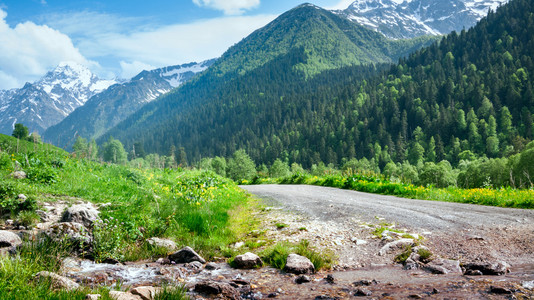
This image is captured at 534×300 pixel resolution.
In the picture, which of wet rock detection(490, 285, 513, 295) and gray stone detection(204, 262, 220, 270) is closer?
wet rock detection(490, 285, 513, 295)

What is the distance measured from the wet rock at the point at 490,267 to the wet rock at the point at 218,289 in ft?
14.2

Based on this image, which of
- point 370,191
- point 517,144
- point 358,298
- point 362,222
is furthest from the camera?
point 517,144

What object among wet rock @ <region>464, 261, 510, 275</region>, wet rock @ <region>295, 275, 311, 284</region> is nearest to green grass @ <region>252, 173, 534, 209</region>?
wet rock @ <region>464, 261, 510, 275</region>

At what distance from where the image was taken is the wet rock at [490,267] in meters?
5.37

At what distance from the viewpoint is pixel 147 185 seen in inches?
531

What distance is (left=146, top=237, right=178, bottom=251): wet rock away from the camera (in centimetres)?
790

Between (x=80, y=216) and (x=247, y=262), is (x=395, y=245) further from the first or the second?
(x=80, y=216)

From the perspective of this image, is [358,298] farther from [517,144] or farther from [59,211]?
[517,144]

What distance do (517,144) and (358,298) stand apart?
507ft

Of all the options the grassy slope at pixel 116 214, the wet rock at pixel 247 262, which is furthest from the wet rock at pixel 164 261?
the wet rock at pixel 247 262

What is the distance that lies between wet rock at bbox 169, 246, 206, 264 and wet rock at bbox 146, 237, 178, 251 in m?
0.71

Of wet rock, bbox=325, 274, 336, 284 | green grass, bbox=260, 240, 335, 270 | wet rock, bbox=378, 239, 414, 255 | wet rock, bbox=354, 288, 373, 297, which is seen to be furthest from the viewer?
wet rock, bbox=378, 239, 414, 255

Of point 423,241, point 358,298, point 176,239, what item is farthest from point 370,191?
point 358,298

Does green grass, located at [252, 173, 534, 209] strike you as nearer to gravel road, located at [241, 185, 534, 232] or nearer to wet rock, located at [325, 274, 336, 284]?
gravel road, located at [241, 185, 534, 232]
